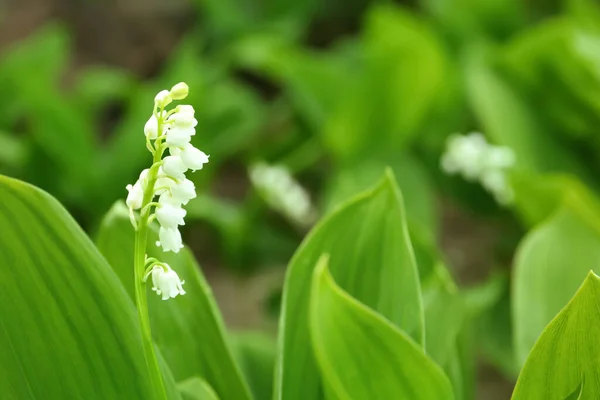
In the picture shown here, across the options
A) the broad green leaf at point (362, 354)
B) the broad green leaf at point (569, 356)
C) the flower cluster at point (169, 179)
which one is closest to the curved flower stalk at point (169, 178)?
the flower cluster at point (169, 179)

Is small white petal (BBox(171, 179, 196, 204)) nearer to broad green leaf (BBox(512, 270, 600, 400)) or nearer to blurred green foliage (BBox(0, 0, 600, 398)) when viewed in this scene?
broad green leaf (BBox(512, 270, 600, 400))

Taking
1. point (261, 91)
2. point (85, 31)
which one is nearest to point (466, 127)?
point (261, 91)

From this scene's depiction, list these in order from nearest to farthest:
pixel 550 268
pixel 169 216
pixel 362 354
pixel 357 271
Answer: pixel 169 216 < pixel 362 354 < pixel 357 271 < pixel 550 268

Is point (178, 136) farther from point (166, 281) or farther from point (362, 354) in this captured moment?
point (362, 354)

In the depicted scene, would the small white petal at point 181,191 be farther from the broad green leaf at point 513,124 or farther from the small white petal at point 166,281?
the broad green leaf at point 513,124

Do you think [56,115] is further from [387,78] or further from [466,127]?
[466,127]

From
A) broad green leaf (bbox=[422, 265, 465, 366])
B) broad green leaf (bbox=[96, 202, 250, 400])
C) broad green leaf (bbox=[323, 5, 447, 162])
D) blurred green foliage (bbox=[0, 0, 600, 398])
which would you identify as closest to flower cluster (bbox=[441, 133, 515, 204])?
blurred green foliage (bbox=[0, 0, 600, 398])

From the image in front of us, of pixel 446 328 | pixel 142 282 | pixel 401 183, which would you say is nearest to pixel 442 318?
pixel 446 328
